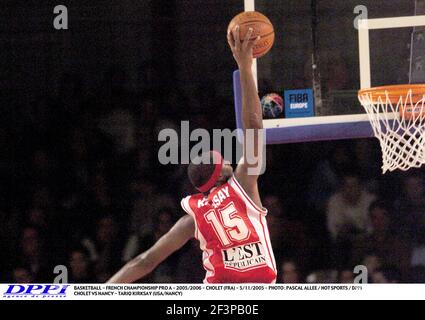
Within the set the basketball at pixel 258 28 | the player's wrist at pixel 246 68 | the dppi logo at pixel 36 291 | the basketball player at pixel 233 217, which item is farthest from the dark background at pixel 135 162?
the player's wrist at pixel 246 68

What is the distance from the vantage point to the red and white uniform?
3.50 meters

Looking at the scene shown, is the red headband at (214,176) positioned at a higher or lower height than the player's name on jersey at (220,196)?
higher

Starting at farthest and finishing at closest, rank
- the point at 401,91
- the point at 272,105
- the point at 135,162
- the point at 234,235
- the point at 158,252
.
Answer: the point at 135,162 → the point at 158,252 → the point at 272,105 → the point at 234,235 → the point at 401,91

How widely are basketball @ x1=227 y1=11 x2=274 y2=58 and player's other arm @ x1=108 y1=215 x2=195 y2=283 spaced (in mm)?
918

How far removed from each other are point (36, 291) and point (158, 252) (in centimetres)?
69

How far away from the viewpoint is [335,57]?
11.9 feet

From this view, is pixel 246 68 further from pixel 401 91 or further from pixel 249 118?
pixel 401 91

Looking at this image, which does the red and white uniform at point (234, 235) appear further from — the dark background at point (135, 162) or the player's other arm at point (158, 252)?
the dark background at point (135, 162)

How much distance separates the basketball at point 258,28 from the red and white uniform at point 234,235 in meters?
0.65

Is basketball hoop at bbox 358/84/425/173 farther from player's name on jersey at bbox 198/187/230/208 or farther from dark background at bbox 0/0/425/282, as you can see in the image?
player's name on jersey at bbox 198/187/230/208

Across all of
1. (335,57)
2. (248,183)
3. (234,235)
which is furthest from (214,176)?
(335,57)

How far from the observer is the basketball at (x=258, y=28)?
11.0 ft

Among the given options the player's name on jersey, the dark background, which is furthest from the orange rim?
the player's name on jersey
